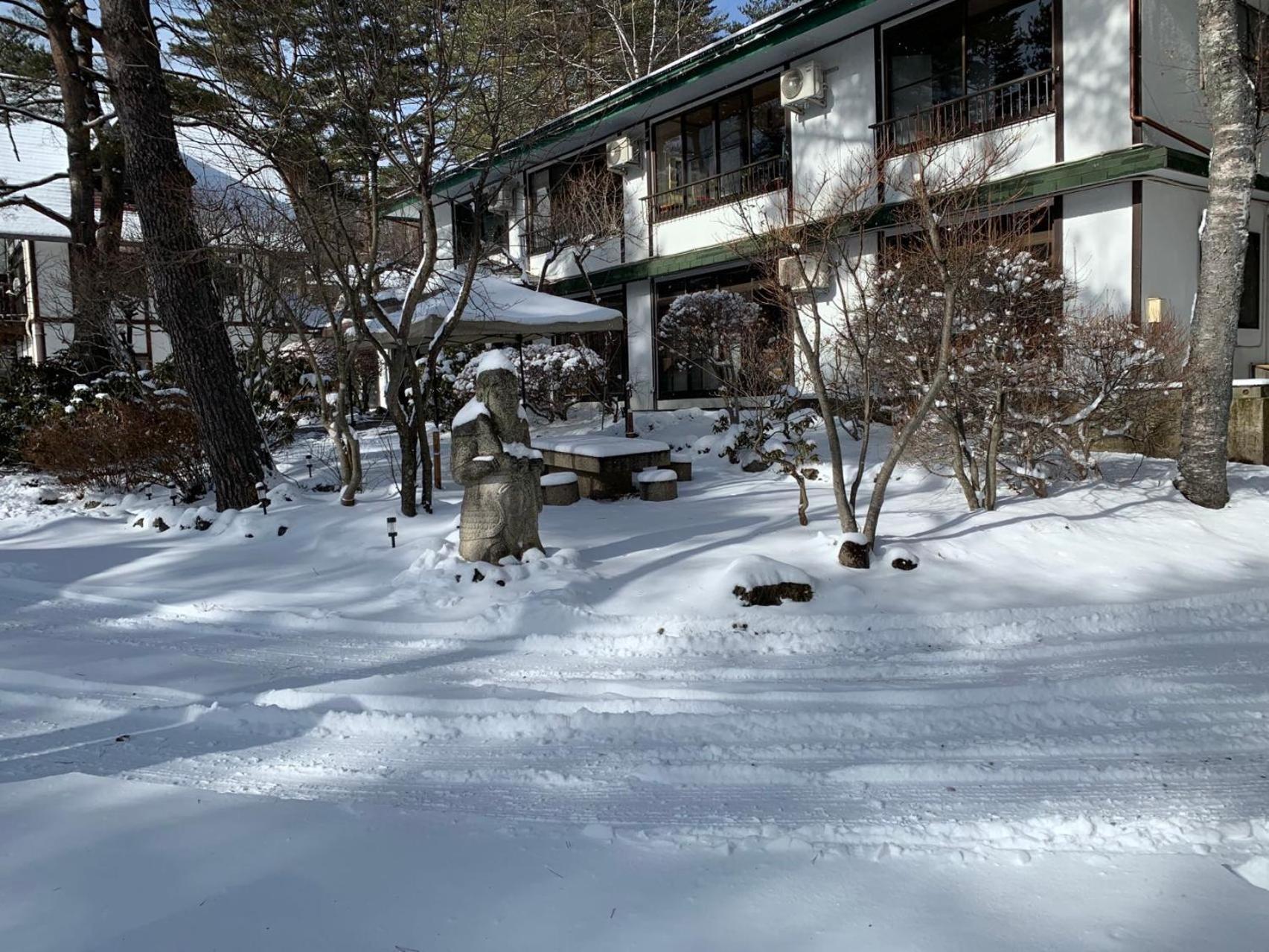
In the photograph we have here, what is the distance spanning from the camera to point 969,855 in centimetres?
277

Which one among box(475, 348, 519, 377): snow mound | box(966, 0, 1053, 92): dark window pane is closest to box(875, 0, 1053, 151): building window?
box(966, 0, 1053, 92): dark window pane

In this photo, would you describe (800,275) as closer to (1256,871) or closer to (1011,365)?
(1011,365)

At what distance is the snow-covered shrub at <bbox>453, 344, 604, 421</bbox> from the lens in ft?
49.6

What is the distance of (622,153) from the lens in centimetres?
1723

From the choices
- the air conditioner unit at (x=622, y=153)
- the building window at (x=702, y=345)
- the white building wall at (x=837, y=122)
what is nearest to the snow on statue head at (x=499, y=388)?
the building window at (x=702, y=345)

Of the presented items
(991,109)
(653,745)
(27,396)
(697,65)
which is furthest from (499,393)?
(27,396)

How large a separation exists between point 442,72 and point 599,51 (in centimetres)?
1921

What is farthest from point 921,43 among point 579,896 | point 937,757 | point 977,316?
point 579,896

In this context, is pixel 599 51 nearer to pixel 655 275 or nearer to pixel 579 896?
pixel 655 275

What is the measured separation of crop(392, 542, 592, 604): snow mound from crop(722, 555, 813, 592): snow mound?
3.66ft

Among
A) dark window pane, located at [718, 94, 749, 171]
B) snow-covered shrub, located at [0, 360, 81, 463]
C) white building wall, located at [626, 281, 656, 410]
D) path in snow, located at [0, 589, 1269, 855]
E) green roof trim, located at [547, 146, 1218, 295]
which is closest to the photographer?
path in snow, located at [0, 589, 1269, 855]

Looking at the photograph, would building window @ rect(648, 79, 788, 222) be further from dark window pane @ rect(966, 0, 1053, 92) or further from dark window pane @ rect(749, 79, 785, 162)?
dark window pane @ rect(966, 0, 1053, 92)

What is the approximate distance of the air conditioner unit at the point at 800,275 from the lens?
687 centimetres

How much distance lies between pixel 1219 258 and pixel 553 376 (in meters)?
9.97
